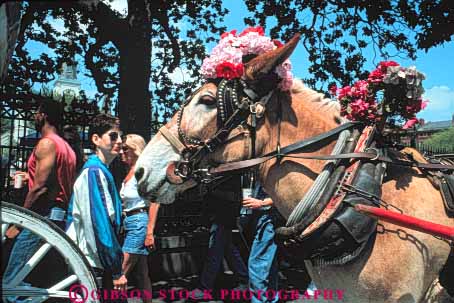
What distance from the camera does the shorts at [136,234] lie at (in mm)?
4512

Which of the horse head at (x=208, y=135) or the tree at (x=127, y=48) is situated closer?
the horse head at (x=208, y=135)

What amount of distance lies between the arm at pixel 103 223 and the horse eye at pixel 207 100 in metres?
1.43

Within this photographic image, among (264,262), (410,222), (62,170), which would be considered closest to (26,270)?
(62,170)

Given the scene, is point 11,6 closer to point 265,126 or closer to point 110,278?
point 265,126

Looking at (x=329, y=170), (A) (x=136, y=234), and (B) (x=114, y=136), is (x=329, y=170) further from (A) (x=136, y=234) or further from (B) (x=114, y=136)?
(A) (x=136, y=234)

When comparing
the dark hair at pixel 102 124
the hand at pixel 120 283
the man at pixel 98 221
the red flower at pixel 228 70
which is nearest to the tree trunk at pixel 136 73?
the dark hair at pixel 102 124

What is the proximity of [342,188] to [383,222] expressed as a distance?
0.96ft

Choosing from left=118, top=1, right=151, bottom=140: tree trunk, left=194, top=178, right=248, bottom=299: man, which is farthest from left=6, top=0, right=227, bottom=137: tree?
left=194, top=178, right=248, bottom=299: man

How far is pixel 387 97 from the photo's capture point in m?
2.55

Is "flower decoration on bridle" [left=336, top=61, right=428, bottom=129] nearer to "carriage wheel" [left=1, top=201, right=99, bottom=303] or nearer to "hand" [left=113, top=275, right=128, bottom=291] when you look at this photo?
"carriage wheel" [left=1, top=201, right=99, bottom=303]

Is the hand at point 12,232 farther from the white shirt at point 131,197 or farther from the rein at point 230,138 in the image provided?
the rein at point 230,138

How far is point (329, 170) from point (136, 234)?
2875 millimetres

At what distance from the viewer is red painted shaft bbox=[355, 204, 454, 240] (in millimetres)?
2016

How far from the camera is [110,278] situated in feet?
12.2
